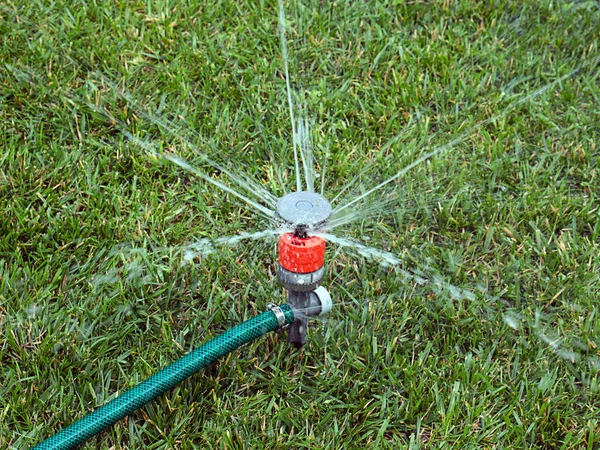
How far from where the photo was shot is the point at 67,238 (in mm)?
2504

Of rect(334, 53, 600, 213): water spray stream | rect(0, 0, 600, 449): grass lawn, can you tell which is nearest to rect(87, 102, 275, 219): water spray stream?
rect(0, 0, 600, 449): grass lawn

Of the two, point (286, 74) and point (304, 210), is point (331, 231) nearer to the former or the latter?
point (304, 210)

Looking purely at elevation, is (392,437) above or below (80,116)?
below

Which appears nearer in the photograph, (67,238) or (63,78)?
(67,238)

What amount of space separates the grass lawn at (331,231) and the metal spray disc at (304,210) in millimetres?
469

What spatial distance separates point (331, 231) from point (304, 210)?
2.37 ft

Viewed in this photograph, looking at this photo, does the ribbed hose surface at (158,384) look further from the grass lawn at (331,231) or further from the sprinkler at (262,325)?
the grass lawn at (331,231)

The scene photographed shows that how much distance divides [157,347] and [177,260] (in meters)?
0.34

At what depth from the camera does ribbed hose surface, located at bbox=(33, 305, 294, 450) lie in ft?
6.19

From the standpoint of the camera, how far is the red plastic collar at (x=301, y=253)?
1.95 m

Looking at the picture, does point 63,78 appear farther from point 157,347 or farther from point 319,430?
point 319,430

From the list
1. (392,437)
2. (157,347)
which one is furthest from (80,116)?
(392,437)

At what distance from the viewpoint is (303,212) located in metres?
1.94

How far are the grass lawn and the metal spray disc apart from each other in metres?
0.47
